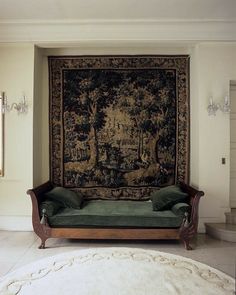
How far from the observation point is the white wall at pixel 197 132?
14.7ft

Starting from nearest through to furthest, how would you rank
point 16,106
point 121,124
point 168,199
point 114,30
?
1. point 168,199
2. point 114,30
3. point 16,106
4. point 121,124

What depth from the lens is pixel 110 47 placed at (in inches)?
185

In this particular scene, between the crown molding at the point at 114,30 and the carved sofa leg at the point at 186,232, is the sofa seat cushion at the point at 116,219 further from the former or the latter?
the crown molding at the point at 114,30

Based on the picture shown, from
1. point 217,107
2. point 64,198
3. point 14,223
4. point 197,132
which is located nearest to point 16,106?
point 64,198

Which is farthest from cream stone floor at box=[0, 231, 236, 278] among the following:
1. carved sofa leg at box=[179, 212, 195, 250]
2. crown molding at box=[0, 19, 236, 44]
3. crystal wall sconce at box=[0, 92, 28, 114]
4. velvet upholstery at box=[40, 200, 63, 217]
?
crown molding at box=[0, 19, 236, 44]

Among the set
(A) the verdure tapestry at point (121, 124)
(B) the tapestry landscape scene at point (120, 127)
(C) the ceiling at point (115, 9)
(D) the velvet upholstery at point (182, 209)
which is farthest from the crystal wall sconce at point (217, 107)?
(D) the velvet upholstery at point (182, 209)

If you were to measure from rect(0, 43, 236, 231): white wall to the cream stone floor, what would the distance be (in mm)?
474

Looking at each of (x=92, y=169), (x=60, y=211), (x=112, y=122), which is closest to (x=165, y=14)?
(x=112, y=122)

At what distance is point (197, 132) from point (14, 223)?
314 centimetres

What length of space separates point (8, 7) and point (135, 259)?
142 inches

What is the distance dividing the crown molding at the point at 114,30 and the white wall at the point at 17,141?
258 mm

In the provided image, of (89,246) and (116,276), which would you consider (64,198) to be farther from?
(116,276)

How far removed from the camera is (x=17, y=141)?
454cm

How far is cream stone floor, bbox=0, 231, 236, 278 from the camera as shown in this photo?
3.34m
